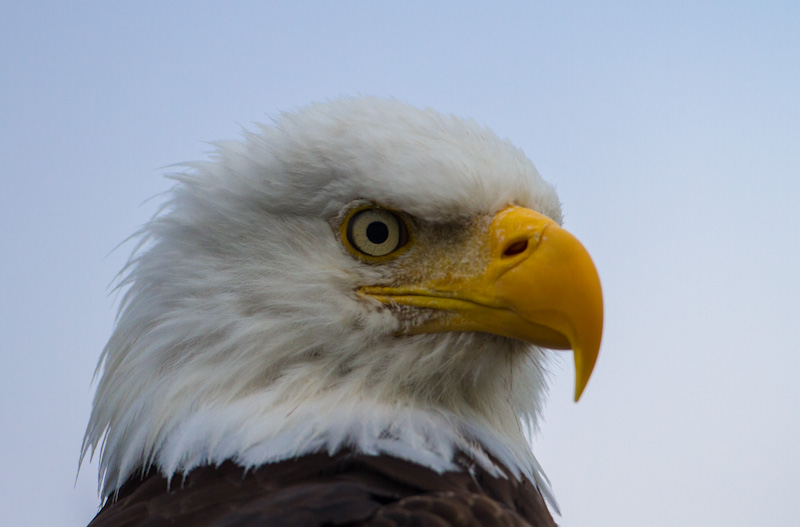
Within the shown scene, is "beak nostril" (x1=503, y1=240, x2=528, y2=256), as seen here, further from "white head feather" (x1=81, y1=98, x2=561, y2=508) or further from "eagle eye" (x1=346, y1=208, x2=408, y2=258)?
"eagle eye" (x1=346, y1=208, x2=408, y2=258)

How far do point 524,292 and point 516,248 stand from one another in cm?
21

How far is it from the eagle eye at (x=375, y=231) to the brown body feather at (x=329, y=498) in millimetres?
858

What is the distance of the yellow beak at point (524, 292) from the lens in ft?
10.4

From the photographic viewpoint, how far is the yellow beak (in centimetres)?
318

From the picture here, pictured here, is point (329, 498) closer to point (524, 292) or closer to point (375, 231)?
point (524, 292)

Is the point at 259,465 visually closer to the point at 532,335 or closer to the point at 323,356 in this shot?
the point at 323,356

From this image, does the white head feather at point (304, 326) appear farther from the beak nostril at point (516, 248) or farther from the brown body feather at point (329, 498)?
the beak nostril at point (516, 248)

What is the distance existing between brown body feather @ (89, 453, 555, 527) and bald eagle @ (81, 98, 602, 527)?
12mm

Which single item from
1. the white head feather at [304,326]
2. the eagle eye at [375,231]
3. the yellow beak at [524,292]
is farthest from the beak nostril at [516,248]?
the eagle eye at [375,231]

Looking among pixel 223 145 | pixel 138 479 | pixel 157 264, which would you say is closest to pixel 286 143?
pixel 223 145

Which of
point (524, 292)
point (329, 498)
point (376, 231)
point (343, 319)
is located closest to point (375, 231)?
point (376, 231)

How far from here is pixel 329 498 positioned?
2.84 meters

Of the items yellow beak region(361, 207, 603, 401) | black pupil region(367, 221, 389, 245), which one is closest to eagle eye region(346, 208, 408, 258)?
black pupil region(367, 221, 389, 245)

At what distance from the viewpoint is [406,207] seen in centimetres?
349
